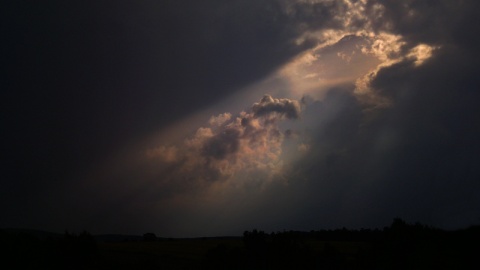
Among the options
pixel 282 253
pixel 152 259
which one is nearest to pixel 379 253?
pixel 282 253

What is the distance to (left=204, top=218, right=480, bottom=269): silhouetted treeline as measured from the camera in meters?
38.3

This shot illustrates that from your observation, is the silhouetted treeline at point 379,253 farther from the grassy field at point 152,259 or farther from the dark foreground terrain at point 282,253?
the grassy field at point 152,259

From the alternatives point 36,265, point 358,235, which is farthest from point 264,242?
point 358,235

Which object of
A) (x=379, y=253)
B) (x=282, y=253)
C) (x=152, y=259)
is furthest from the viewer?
(x=152, y=259)

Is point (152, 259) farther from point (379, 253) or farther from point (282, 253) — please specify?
point (379, 253)

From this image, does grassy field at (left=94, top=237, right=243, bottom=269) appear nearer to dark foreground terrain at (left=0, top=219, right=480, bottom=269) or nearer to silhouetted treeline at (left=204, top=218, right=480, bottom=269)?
dark foreground terrain at (left=0, top=219, right=480, bottom=269)

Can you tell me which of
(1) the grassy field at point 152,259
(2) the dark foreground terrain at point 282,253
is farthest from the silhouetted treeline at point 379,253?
(1) the grassy field at point 152,259

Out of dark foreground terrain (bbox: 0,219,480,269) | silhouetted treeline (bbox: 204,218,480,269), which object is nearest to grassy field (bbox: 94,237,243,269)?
dark foreground terrain (bbox: 0,219,480,269)

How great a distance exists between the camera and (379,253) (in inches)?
1977

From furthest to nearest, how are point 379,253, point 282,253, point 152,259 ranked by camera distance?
point 152,259 → point 282,253 → point 379,253

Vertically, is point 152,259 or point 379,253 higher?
point 152,259

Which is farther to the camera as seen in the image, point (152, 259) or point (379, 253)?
point (152, 259)

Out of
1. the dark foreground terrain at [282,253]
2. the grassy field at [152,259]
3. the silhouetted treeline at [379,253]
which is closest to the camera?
the silhouetted treeline at [379,253]

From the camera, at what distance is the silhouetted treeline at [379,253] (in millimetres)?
38312
